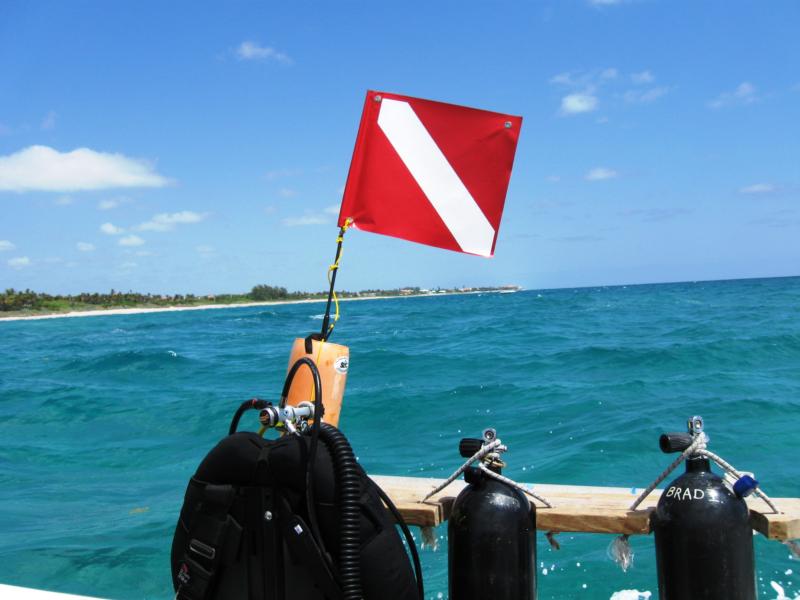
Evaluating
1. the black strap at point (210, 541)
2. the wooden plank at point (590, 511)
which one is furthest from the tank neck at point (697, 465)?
the black strap at point (210, 541)

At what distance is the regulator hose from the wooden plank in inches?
30.2

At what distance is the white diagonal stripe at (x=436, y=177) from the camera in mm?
3199

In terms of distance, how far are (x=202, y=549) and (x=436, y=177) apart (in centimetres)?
183

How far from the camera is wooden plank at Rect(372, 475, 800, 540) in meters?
2.40

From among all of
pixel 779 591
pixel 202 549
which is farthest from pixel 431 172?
pixel 779 591

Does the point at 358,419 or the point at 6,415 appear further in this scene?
the point at 6,415

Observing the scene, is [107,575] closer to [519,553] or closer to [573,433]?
[519,553]

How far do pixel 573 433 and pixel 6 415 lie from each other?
35.4 ft

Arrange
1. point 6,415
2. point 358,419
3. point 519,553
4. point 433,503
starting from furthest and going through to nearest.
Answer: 1. point 6,415
2. point 358,419
3. point 433,503
4. point 519,553

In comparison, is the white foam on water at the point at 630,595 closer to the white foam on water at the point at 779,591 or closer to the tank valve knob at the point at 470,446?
the white foam on water at the point at 779,591

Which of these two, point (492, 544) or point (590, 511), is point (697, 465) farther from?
point (492, 544)

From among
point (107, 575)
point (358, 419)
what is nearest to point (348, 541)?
point (107, 575)

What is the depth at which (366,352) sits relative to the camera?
2142 centimetres

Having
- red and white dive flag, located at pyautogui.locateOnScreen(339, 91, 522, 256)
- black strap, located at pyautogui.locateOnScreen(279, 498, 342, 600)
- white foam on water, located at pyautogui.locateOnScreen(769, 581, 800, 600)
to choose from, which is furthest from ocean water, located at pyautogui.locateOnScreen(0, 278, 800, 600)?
black strap, located at pyautogui.locateOnScreen(279, 498, 342, 600)
